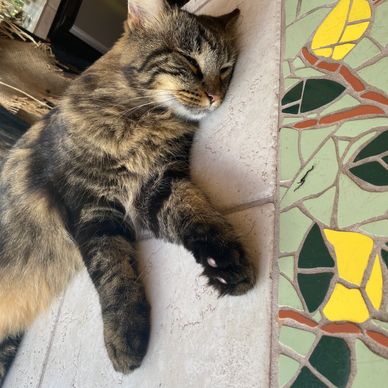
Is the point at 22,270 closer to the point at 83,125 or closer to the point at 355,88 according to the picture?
the point at 83,125

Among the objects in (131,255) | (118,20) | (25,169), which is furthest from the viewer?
(118,20)

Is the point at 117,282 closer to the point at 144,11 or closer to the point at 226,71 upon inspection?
the point at 226,71

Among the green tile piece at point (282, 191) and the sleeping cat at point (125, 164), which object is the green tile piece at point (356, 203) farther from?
the sleeping cat at point (125, 164)

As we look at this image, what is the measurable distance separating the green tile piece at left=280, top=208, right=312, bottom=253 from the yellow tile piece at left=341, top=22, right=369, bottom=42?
1.37ft

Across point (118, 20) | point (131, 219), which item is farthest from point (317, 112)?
point (118, 20)

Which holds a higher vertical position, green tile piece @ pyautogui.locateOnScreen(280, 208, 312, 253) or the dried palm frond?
the dried palm frond

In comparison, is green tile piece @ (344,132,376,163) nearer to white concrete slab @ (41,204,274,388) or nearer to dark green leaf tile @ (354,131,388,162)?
dark green leaf tile @ (354,131,388,162)

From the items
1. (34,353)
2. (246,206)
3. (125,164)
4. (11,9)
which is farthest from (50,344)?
(11,9)

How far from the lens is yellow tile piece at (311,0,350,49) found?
93 centimetres

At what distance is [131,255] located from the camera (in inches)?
47.6

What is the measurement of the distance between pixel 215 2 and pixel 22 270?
1.24m

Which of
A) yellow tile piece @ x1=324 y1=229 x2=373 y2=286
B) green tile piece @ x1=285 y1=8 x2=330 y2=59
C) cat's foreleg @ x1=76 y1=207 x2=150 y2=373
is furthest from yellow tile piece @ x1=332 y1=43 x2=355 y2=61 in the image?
cat's foreleg @ x1=76 y1=207 x2=150 y2=373

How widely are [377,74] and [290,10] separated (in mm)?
397

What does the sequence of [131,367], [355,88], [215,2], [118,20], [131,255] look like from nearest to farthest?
[355,88]
[131,367]
[131,255]
[215,2]
[118,20]
